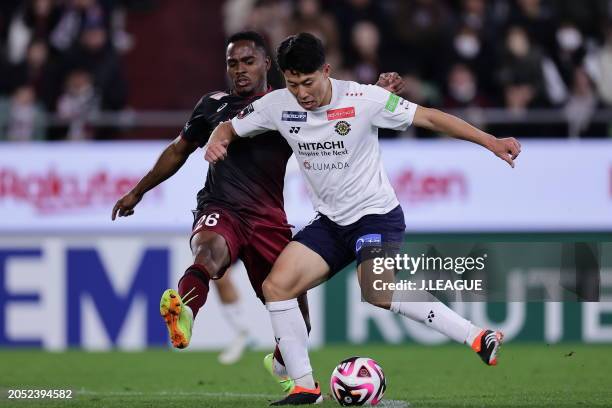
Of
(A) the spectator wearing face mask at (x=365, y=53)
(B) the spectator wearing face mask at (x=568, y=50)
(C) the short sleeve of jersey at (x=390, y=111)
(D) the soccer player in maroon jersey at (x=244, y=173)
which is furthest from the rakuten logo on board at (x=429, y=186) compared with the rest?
(C) the short sleeve of jersey at (x=390, y=111)

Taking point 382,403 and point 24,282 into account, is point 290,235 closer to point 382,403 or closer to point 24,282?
point 382,403

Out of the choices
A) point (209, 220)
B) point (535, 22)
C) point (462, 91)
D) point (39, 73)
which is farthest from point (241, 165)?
point (535, 22)

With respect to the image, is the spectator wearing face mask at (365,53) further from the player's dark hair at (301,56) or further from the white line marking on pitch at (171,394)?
the player's dark hair at (301,56)

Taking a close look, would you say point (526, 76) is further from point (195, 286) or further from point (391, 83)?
point (195, 286)

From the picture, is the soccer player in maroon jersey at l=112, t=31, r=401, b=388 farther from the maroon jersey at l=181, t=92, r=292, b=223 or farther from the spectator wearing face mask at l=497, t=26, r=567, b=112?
the spectator wearing face mask at l=497, t=26, r=567, b=112

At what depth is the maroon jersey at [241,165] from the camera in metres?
8.45

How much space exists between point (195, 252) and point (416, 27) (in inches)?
326

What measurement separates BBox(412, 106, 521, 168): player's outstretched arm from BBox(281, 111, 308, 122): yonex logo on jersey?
0.67m

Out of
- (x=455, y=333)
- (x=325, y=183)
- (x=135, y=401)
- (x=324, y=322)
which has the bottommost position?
(x=324, y=322)

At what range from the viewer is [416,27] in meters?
15.7

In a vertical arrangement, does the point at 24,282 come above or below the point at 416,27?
below

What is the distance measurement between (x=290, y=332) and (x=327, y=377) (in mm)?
2838

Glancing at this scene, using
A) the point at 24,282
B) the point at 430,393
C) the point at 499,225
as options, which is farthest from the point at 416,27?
the point at 430,393

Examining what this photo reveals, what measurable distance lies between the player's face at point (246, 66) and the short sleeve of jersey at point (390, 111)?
3.22 ft
